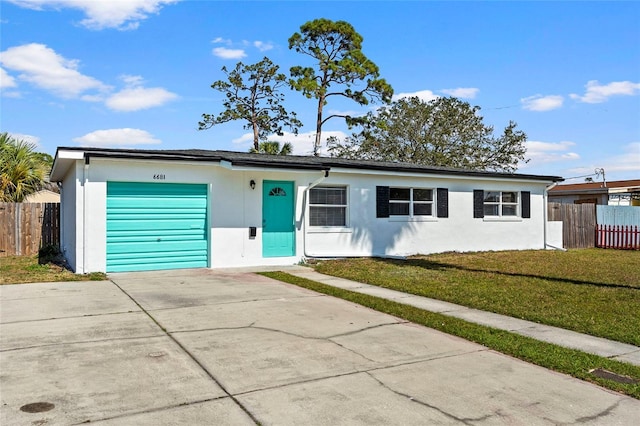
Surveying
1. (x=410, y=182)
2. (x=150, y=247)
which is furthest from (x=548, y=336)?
(x=410, y=182)

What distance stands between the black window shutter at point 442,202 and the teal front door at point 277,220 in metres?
5.79

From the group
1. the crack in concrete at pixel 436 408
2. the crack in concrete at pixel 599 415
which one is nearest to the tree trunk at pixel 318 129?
the crack in concrete at pixel 436 408

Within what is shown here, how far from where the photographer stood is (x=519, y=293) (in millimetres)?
9336

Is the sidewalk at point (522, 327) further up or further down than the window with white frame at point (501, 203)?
further down

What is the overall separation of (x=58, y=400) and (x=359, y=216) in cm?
1213

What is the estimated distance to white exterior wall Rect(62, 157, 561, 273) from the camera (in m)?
11.3

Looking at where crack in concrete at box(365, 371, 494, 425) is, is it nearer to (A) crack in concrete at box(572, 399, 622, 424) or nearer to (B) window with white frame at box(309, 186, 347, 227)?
(A) crack in concrete at box(572, 399, 622, 424)

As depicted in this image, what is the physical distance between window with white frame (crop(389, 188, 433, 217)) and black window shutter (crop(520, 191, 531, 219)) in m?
4.45

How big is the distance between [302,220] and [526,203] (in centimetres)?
1002

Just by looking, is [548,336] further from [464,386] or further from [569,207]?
[569,207]

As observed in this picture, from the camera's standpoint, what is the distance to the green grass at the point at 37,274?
34.0 feet

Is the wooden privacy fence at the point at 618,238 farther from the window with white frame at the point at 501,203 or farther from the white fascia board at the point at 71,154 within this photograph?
the white fascia board at the point at 71,154

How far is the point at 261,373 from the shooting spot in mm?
4676

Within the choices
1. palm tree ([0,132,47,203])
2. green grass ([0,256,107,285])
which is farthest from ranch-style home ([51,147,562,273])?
palm tree ([0,132,47,203])
